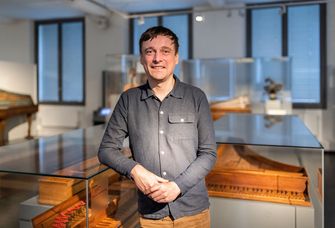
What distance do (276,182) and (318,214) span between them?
1.04ft

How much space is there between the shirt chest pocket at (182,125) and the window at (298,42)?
22.2 ft

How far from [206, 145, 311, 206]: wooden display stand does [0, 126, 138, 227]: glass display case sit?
2.37 feet

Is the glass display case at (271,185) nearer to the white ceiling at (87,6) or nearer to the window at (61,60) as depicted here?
the white ceiling at (87,6)

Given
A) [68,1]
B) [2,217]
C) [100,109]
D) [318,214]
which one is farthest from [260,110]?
[2,217]

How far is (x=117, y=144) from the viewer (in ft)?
4.71

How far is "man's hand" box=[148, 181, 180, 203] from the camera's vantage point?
1306 mm

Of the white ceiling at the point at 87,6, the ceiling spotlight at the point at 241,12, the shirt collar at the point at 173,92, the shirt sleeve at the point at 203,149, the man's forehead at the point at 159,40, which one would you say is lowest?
the shirt sleeve at the point at 203,149

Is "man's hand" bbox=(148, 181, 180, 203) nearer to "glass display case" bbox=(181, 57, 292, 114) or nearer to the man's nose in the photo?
the man's nose

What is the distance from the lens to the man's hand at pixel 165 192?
1.31 m

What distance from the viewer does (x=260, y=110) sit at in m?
7.06

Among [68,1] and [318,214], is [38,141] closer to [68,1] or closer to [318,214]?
[318,214]

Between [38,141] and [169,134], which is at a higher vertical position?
[169,134]

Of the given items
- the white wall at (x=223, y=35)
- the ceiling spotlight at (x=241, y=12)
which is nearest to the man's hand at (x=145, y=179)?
the ceiling spotlight at (x=241, y=12)

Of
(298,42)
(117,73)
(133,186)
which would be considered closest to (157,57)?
(133,186)
